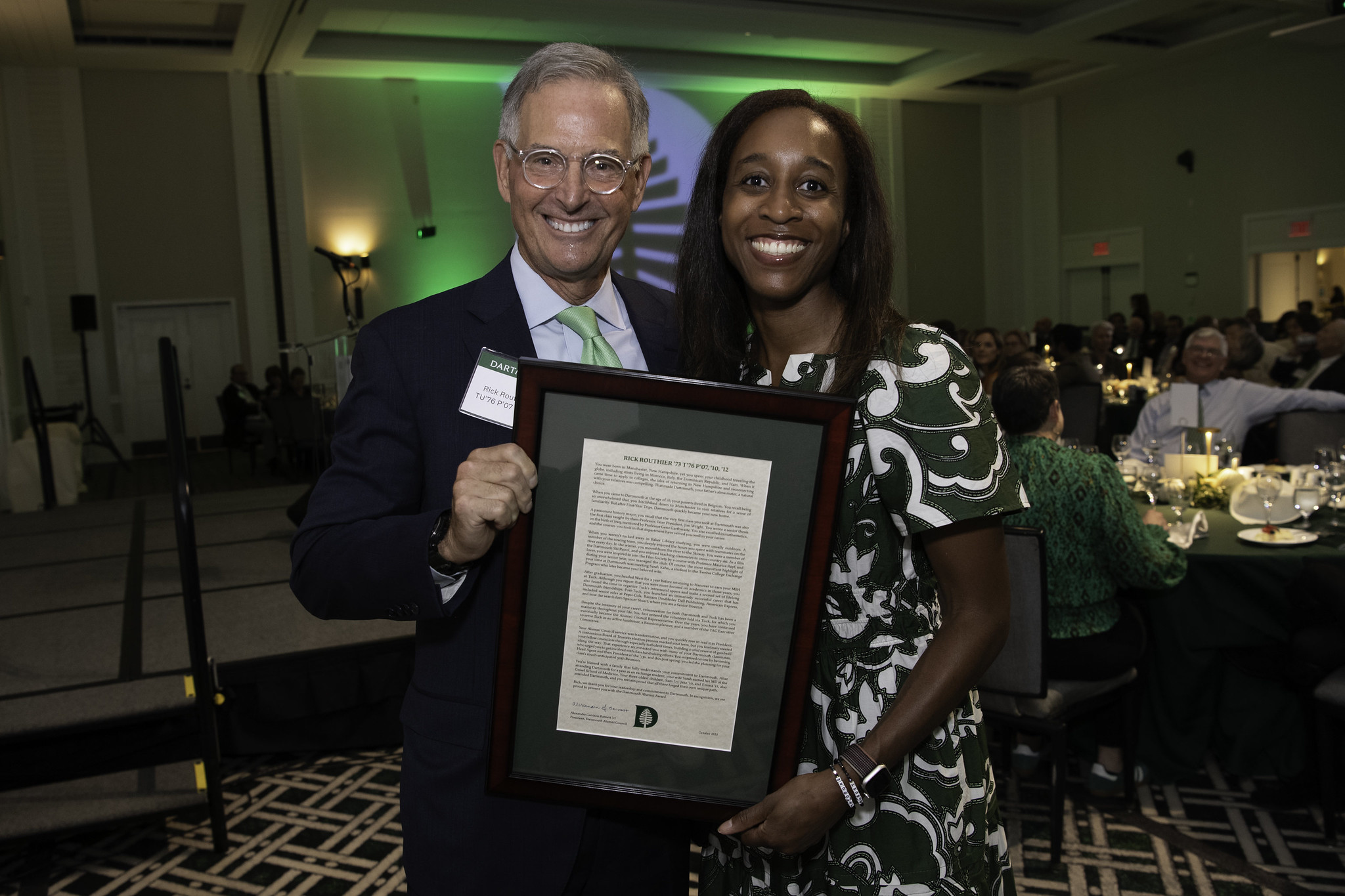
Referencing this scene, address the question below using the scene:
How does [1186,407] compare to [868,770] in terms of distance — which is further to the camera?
[1186,407]

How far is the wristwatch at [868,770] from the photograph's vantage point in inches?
47.5

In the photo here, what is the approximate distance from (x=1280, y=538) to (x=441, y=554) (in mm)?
3255

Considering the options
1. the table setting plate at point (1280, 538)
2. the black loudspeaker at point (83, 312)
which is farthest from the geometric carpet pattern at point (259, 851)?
the black loudspeaker at point (83, 312)

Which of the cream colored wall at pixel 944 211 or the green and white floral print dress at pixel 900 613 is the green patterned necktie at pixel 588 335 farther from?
the cream colored wall at pixel 944 211

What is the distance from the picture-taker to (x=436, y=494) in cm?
129

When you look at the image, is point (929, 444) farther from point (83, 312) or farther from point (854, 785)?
point (83, 312)

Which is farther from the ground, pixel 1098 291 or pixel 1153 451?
pixel 1098 291

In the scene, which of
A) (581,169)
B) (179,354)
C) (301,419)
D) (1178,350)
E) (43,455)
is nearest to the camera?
(581,169)

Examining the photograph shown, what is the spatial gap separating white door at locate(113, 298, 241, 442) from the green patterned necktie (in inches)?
542

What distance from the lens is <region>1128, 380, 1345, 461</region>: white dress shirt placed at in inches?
203

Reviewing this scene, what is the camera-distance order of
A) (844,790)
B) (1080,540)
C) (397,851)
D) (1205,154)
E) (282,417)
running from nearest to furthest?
1. (844,790)
2. (1080,540)
3. (397,851)
4. (282,417)
5. (1205,154)

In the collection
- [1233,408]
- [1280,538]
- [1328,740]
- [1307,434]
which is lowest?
[1328,740]

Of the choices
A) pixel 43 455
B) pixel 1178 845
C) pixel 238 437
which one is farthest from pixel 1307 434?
pixel 238 437

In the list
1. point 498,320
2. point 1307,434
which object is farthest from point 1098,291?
point 498,320
